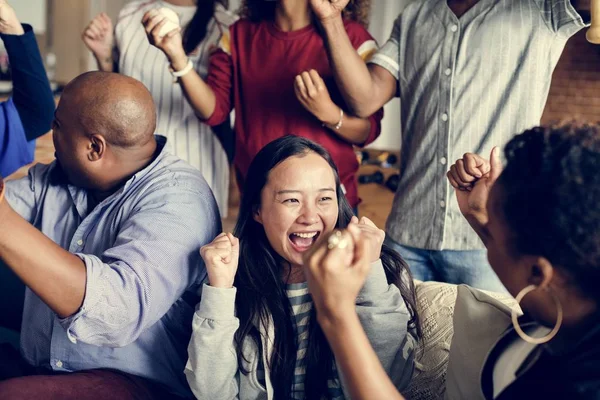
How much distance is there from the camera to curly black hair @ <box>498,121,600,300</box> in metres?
0.95

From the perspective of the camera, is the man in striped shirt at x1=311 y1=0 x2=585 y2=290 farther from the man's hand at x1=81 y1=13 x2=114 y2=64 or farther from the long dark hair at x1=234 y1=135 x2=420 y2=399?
the man's hand at x1=81 y1=13 x2=114 y2=64

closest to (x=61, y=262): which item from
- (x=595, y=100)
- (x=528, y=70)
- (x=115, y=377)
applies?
(x=115, y=377)

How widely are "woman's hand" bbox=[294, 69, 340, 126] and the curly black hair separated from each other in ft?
3.02

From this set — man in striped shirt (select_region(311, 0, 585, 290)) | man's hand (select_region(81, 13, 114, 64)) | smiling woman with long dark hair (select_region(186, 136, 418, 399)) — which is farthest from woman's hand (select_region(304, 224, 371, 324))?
man's hand (select_region(81, 13, 114, 64))

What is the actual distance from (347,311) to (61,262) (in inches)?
19.2

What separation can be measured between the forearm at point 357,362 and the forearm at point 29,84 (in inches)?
48.4

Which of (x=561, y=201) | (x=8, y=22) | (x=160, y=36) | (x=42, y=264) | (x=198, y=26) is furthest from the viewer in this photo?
(x=198, y=26)

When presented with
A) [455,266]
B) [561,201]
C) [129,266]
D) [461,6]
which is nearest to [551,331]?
[561,201]

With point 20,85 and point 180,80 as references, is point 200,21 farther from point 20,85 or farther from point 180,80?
point 20,85

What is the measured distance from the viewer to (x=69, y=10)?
5203 mm

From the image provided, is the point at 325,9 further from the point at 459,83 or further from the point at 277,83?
the point at 459,83

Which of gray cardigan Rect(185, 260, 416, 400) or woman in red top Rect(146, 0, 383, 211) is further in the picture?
woman in red top Rect(146, 0, 383, 211)

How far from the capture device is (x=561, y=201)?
37.6 inches

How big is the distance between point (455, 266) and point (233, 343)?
0.70m
